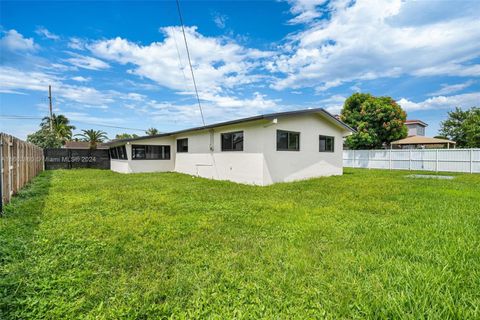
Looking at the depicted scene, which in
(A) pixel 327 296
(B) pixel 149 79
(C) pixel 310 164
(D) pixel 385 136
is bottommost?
(A) pixel 327 296

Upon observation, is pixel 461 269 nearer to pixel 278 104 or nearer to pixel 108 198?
pixel 108 198

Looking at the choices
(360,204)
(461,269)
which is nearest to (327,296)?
(461,269)

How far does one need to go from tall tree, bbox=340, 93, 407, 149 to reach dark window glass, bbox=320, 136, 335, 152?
334 inches

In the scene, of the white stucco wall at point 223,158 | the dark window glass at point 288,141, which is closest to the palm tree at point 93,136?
the white stucco wall at point 223,158

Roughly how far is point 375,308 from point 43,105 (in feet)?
132

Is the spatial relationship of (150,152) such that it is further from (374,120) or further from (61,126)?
(61,126)

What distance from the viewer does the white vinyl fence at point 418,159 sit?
14.0m

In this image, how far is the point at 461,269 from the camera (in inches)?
95.7

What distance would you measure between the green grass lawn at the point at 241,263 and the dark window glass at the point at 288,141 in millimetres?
4849

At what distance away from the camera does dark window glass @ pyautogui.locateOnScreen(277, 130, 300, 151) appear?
31.6 ft

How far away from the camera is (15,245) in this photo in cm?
315

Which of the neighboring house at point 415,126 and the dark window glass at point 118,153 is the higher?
the neighboring house at point 415,126

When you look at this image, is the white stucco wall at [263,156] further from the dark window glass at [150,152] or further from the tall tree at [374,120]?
the tall tree at [374,120]

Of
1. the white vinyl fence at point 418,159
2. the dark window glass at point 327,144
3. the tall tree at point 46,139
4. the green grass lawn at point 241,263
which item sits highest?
the tall tree at point 46,139
